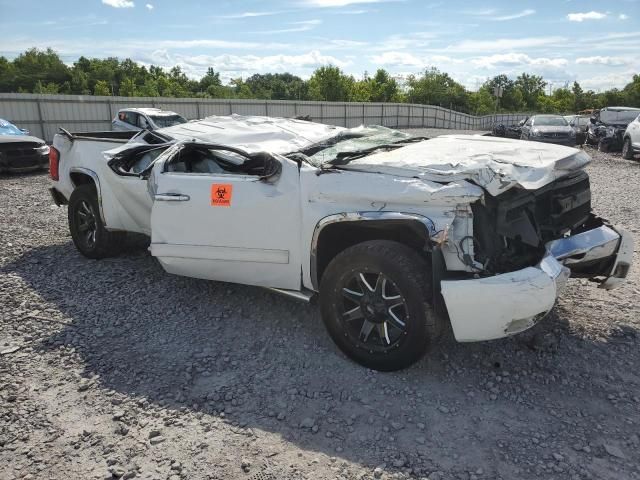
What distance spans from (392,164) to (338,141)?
129 cm

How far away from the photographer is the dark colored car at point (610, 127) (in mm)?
17700

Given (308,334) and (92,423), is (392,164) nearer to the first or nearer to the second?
(308,334)

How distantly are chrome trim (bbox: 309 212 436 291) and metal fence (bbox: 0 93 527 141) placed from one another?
1911 centimetres

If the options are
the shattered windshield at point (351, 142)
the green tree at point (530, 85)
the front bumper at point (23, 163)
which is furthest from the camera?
the green tree at point (530, 85)

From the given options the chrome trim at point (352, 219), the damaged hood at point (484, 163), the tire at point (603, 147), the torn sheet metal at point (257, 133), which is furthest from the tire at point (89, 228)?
the tire at point (603, 147)

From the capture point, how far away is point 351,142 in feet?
14.7

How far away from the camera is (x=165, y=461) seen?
2699mm

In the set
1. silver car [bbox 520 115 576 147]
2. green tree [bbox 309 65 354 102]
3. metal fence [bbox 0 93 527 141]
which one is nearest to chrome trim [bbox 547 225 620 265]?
silver car [bbox 520 115 576 147]

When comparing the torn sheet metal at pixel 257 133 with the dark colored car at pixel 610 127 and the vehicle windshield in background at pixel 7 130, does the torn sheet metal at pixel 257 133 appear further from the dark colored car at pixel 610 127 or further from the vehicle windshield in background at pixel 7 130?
the dark colored car at pixel 610 127

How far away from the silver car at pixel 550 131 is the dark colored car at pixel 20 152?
1495cm

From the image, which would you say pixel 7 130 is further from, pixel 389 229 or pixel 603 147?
pixel 603 147

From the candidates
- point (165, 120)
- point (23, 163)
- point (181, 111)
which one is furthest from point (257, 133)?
point (181, 111)

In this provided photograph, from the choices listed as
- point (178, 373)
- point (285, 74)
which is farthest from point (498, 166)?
point (285, 74)

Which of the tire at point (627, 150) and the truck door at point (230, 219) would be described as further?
the tire at point (627, 150)
